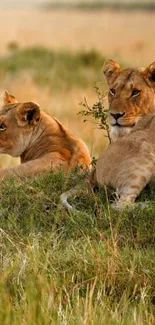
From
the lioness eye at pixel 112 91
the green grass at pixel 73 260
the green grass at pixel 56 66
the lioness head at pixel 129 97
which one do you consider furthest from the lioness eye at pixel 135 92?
the green grass at pixel 56 66

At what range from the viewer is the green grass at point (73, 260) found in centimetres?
395

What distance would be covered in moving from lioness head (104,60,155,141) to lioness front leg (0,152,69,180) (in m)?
0.42

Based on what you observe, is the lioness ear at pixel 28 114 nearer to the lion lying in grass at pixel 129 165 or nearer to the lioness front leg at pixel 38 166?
the lioness front leg at pixel 38 166

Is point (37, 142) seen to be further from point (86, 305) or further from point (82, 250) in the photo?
point (86, 305)

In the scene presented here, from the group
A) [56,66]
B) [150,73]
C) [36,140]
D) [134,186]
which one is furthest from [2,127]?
[56,66]

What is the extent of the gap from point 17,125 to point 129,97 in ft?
2.71

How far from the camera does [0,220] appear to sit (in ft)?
17.5

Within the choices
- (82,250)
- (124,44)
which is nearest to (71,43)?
(124,44)

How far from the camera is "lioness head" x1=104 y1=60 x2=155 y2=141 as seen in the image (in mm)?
6020

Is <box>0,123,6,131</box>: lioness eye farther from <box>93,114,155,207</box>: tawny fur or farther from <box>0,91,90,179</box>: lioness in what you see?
<box>93,114,155,207</box>: tawny fur

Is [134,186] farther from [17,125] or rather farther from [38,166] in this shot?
[17,125]

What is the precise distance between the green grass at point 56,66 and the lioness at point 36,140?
873 cm

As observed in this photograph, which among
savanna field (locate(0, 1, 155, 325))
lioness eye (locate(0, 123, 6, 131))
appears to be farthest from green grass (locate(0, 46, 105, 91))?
savanna field (locate(0, 1, 155, 325))

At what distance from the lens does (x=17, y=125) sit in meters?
6.47
